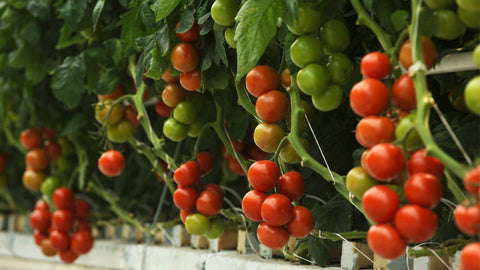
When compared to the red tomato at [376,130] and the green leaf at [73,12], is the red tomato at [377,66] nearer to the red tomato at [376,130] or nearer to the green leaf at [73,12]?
the red tomato at [376,130]

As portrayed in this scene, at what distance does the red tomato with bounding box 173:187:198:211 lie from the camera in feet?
3.19

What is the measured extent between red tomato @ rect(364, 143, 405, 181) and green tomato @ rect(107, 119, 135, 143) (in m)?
0.72

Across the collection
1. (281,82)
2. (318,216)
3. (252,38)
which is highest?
(252,38)

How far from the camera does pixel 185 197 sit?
3.18 feet

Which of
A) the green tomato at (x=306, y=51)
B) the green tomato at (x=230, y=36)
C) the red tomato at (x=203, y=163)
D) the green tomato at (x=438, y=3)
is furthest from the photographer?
the red tomato at (x=203, y=163)

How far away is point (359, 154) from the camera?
0.82 meters

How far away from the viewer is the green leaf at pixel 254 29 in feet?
2.46

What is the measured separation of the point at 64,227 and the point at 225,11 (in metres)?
0.84

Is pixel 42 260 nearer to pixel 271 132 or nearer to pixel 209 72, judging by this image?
pixel 209 72

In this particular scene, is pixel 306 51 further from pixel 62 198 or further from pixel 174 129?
pixel 62 198

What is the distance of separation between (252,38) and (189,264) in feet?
2.08

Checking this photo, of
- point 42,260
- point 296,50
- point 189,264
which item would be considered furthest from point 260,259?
point 42,260

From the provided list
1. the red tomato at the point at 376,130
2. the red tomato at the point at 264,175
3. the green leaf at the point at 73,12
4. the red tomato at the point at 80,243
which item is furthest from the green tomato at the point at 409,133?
the red tomato at the point at 80,243

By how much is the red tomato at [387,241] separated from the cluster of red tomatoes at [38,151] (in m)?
1.12
